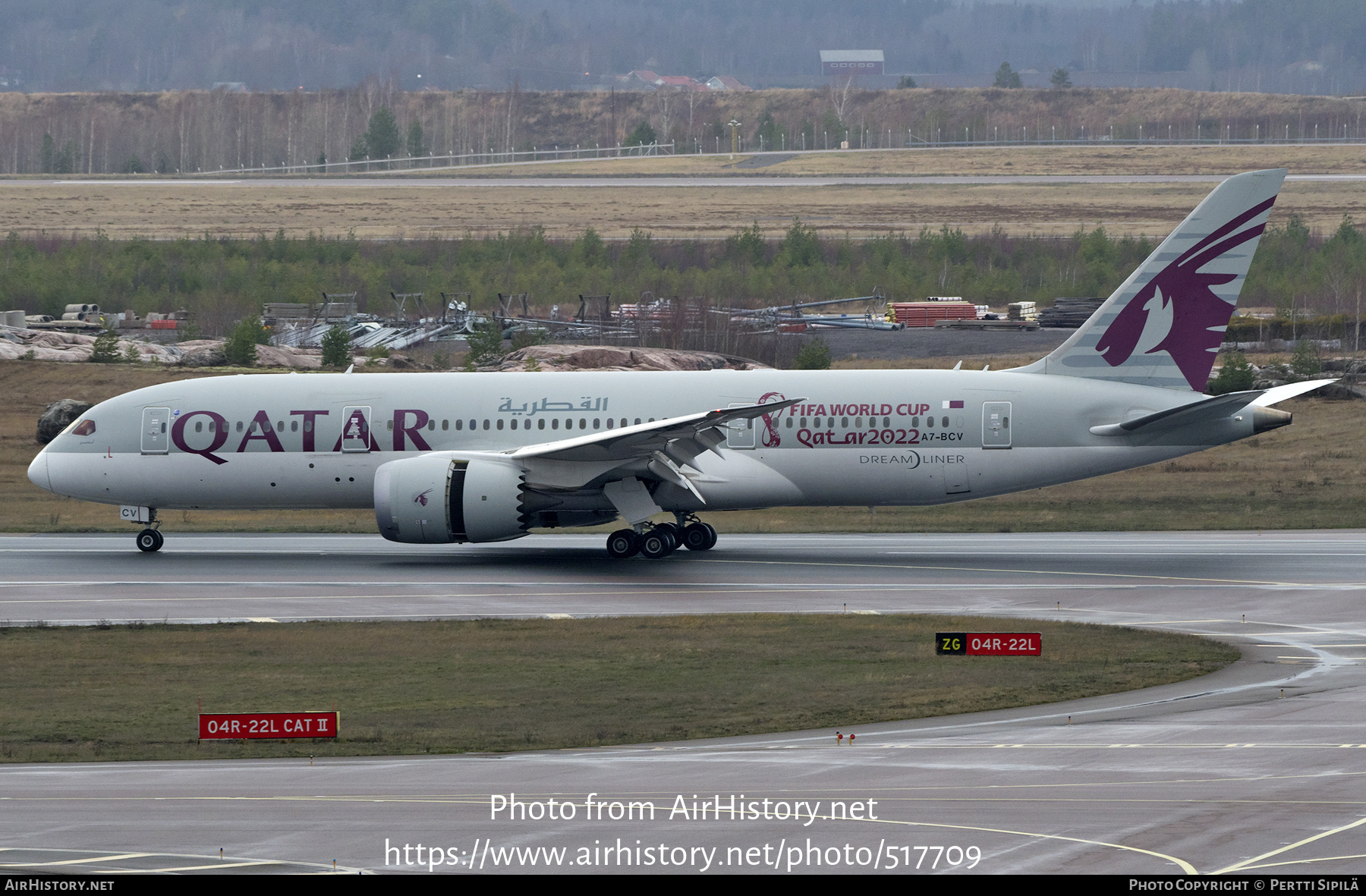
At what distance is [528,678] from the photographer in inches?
891

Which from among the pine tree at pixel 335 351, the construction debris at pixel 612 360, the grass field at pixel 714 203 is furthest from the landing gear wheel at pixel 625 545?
the grass field at pixel 714 203

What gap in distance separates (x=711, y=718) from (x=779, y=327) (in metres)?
55.3

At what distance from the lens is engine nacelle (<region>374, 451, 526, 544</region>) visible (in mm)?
33219

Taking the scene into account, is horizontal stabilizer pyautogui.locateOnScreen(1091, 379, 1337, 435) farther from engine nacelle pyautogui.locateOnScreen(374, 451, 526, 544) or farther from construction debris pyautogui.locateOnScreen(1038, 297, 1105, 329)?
construction debris pyautogui.locateOnScreen(1038, 297, 1105, 329)

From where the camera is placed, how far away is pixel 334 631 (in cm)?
2661

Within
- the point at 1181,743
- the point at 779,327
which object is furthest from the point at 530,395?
the point at 779,327

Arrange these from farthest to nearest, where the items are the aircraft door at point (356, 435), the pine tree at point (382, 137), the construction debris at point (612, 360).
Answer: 1. the pine tree at point (382, 137)
2. the construction debris at point (612, 360)
3. the aircraft door at point (356, 435)

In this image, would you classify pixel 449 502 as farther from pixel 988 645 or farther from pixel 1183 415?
pixel 1183 415

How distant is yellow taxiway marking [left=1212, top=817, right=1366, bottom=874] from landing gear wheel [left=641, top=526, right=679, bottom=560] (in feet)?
74.1

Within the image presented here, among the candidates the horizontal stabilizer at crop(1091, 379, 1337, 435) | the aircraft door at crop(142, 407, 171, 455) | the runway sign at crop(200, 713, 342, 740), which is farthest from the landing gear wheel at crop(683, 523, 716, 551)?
the runway sign at crop(200, 713, 342, 740)

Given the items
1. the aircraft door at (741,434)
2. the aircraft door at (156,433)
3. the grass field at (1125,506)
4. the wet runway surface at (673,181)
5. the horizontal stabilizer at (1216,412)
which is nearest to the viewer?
the horizontal stabilizer at (1216,412)

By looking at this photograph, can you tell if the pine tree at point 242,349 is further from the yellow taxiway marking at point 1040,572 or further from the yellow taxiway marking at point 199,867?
the yellow taxiway marking at point 199,867

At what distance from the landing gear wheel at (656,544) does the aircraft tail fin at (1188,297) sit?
10.6m

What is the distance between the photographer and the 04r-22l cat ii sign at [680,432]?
3356 centimetres
